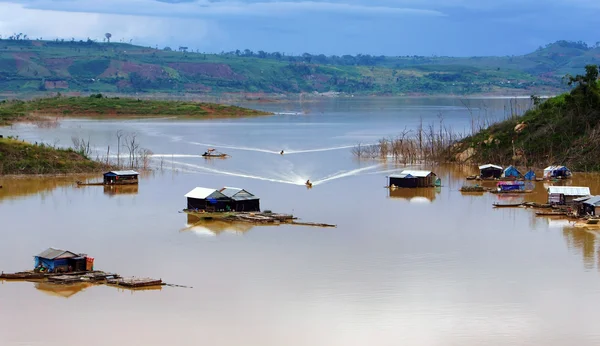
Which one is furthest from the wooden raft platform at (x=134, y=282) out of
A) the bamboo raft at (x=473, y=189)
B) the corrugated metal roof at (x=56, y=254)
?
the bamboo raft at (x=473, y=189)

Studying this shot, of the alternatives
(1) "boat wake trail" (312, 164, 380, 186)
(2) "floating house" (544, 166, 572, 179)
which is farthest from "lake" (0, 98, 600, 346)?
(2) "floating house" (544, 166, 572, 179)

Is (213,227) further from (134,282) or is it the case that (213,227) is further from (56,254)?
(134,282)

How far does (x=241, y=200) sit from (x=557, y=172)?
62.0 feet

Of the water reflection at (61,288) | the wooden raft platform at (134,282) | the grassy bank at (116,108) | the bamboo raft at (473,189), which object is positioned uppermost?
the grassy bank at (116,108)

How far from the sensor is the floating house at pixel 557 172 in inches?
1972

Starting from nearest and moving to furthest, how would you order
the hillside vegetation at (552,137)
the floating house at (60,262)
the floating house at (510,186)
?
the floating house at (60,262), the floating house at (510,186), the hillside vegetation at (552,137)

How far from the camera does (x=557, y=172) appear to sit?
50.1 meters

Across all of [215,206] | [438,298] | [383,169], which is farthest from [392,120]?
[438,298]

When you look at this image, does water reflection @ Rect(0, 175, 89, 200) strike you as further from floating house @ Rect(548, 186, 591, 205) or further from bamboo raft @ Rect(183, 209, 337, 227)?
floating house @ Rect(548, 186, 591, 205)

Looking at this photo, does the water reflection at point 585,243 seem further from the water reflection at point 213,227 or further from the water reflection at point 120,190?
the water reflection at point 120,190

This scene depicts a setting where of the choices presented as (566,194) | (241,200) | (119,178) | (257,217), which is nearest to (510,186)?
(566,194)

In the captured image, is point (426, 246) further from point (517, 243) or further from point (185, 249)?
point (185, 249)

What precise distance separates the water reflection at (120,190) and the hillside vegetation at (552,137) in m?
21.4

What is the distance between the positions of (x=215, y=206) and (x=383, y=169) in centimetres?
1961
